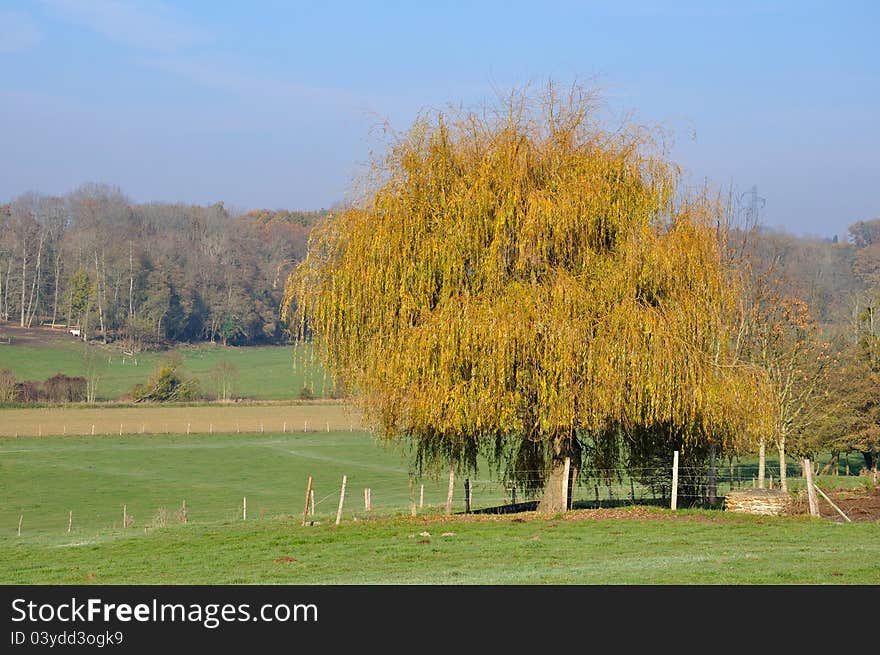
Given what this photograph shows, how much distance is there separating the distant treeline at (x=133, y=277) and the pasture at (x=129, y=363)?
3476mm

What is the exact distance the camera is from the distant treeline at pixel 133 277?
129 metres

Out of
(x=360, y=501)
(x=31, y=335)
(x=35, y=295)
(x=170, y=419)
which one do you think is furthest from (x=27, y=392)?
(x=360, y=501)

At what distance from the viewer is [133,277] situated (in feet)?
431

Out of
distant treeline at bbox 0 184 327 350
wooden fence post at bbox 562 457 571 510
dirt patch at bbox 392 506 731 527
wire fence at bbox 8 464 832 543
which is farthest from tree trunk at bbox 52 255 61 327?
wooden fence post at bbox 562 457 571 510

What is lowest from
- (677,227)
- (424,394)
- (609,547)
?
(609,547)

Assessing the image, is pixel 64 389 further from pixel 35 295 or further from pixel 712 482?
pixel 712 482

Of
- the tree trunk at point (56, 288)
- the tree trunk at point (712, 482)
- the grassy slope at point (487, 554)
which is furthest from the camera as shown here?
the tree trunk at point (56, 288)

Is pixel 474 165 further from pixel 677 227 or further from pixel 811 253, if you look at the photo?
pixel 811 253

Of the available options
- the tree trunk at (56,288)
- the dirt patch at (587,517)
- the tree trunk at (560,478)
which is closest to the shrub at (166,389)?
the tree trunk at (56,288)

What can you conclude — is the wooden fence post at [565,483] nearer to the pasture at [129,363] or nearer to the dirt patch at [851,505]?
the dirt patch at [851,505]

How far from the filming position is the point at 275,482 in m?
55.7

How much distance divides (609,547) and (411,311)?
23.9ft
